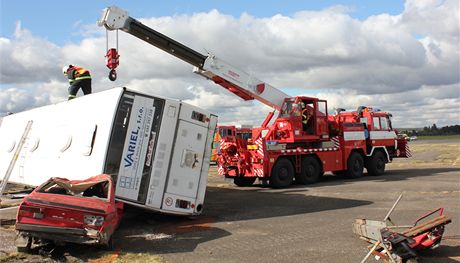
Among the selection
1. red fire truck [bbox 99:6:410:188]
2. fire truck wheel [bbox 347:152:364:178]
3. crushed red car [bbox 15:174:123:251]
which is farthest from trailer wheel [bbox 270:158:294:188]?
crushed red car [bbox 15:174:123:251]

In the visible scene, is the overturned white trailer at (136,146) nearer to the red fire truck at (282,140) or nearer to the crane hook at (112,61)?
the crane hook at (112,61)

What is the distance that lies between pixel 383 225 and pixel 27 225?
513 centimetres

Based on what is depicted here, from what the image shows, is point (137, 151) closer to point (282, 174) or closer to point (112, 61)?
point (112, 61)

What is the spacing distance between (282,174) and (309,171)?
148 centimetres

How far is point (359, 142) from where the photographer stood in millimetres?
18547

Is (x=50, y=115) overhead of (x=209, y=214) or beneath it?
overhead

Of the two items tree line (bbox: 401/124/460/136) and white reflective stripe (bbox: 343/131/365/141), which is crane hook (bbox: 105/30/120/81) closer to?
white reflective stripe (bbox: 343/131/365/141)

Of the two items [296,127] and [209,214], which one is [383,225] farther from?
[296,127]

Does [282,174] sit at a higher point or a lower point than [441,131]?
lower

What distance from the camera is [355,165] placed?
18.4 m

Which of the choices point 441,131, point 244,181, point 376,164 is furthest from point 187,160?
point 441,131

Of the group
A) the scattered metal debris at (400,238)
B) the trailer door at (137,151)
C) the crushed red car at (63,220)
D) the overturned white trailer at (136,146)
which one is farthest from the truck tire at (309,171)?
the crushed red car at (63,220)

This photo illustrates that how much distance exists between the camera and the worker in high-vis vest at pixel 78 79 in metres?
11.5

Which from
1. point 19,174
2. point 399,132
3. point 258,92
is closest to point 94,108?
point 19,174
